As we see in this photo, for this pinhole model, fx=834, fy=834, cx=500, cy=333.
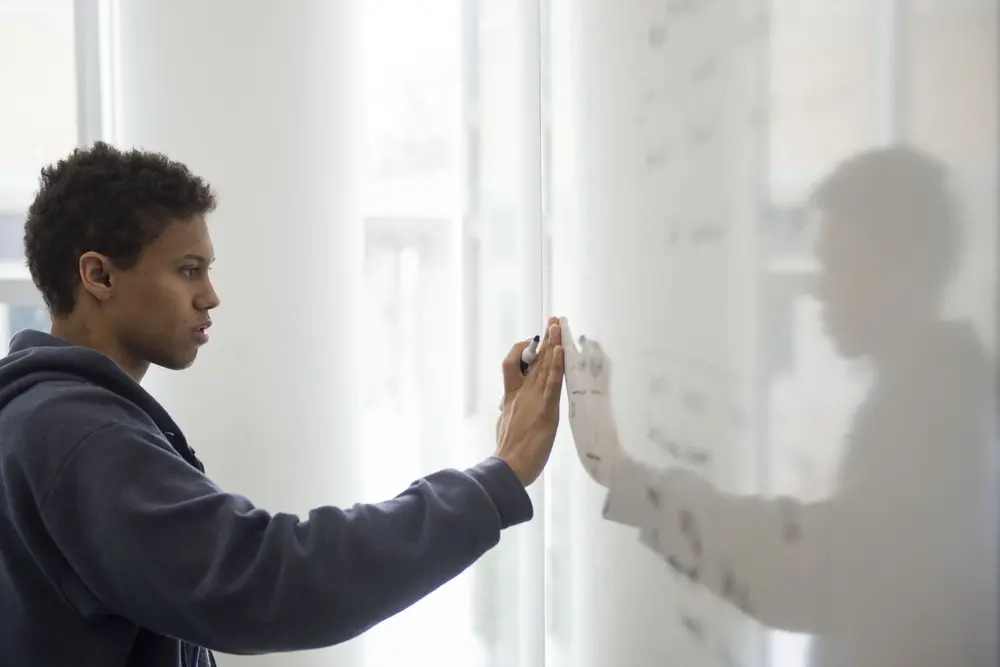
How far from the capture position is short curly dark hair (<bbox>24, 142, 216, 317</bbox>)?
856mm

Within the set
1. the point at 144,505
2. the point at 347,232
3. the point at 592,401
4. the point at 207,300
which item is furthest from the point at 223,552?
the point at 347,232

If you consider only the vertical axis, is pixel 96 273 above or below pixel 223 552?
above

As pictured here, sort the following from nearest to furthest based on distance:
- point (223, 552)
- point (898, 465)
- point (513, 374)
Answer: point (898, 465)
point (223, 552)
point (513, 374)

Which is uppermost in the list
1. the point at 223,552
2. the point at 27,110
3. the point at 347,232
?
the point at 27,110

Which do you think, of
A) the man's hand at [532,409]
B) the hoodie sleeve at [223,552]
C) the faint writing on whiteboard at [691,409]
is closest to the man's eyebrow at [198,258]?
the hoodie sleeve at [223,552]

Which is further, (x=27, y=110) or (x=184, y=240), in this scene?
(x=27, y=110)

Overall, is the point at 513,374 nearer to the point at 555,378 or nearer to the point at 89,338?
the point at 555,378

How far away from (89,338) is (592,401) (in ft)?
1.80

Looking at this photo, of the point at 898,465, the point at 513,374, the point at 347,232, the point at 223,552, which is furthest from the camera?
the point at 347,232

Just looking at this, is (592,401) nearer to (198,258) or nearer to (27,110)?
(198,258)

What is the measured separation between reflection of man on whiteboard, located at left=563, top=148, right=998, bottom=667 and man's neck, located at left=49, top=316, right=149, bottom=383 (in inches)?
26.4

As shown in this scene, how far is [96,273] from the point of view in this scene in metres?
0.85

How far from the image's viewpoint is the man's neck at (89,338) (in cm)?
88

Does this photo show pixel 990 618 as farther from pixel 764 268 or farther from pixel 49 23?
pixel 49 23
